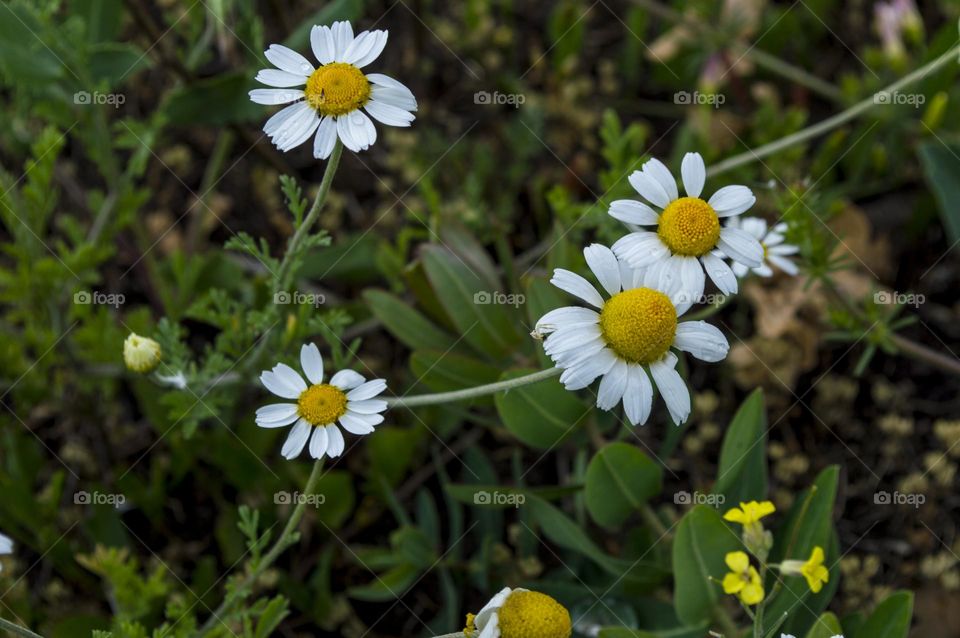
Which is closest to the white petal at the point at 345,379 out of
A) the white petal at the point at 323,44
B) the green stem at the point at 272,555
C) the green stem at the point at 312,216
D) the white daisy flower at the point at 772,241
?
the green stem at the point at 272,555

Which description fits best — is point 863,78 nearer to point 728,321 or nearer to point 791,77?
point 791,77

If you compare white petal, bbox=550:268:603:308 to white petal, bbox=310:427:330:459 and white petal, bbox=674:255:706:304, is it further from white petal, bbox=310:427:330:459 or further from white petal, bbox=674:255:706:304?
white petal, bbox=310:427:330:459

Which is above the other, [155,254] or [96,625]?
[155,254]

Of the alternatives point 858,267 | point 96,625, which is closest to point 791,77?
point 858,267

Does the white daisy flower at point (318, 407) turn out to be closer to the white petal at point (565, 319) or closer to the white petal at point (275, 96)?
the white petal at point (565, 319)

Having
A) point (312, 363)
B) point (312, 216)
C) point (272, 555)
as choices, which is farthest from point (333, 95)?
point (272, 555)

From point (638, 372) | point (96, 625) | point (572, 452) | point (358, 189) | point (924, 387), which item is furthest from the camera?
point (358, 189)

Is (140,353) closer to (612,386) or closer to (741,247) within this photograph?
(612,386)
